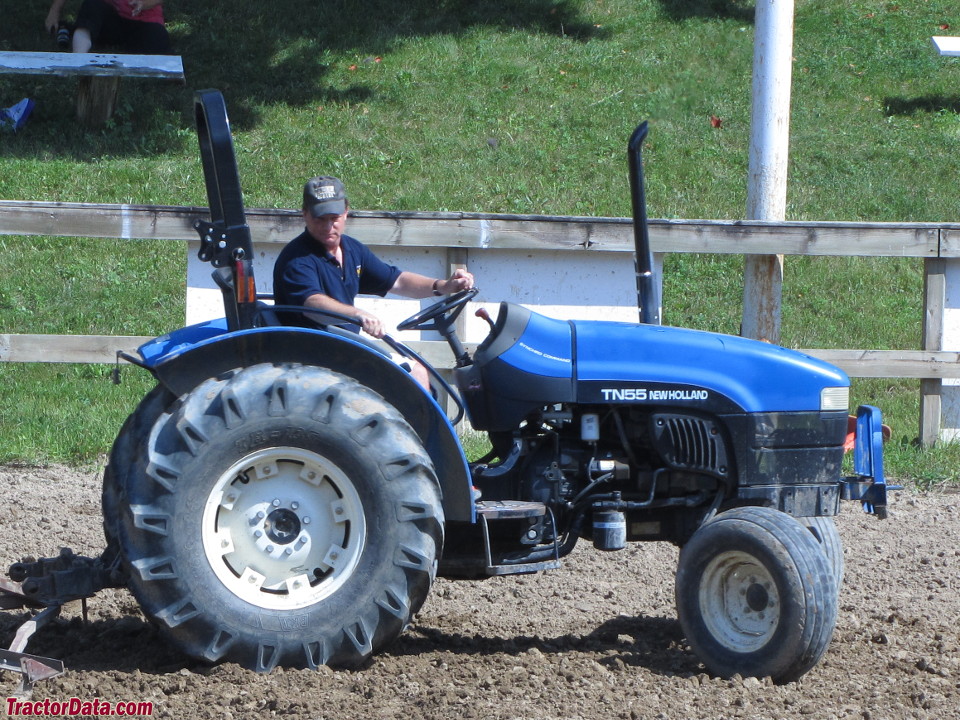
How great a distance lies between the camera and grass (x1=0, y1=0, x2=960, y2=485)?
29.5ft

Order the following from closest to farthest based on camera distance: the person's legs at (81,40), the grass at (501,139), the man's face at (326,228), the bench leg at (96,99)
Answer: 1. the man's face at (326,228)
2. the grass at (501,139)
3. the bench leg at (96,99)
4. the person's legs at (81,40)

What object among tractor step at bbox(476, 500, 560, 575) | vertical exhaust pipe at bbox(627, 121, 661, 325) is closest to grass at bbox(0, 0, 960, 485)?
vertical exhaust pipe at bbox(627, 121, 661, 325)

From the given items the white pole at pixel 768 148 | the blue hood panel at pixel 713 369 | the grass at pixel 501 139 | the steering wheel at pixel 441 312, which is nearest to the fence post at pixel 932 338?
the grass at pixel 501 139

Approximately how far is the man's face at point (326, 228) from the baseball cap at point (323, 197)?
2 cm

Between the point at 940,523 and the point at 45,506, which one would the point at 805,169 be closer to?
the point at 940,523

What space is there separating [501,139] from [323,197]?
307 inches

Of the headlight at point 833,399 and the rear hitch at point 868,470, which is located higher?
the headlight at point 833,399

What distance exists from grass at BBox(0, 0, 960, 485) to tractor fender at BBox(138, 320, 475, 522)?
336 centimetres

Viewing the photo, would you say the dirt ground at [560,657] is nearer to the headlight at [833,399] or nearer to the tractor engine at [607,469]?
the tractor engine at [607,469]

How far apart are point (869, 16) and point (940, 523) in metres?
10.5

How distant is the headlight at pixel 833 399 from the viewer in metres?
4.05

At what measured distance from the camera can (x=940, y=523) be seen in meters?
5.99

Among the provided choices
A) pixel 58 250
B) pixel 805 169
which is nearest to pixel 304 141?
pixel 58 250

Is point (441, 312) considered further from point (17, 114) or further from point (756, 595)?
point (17, 114)
